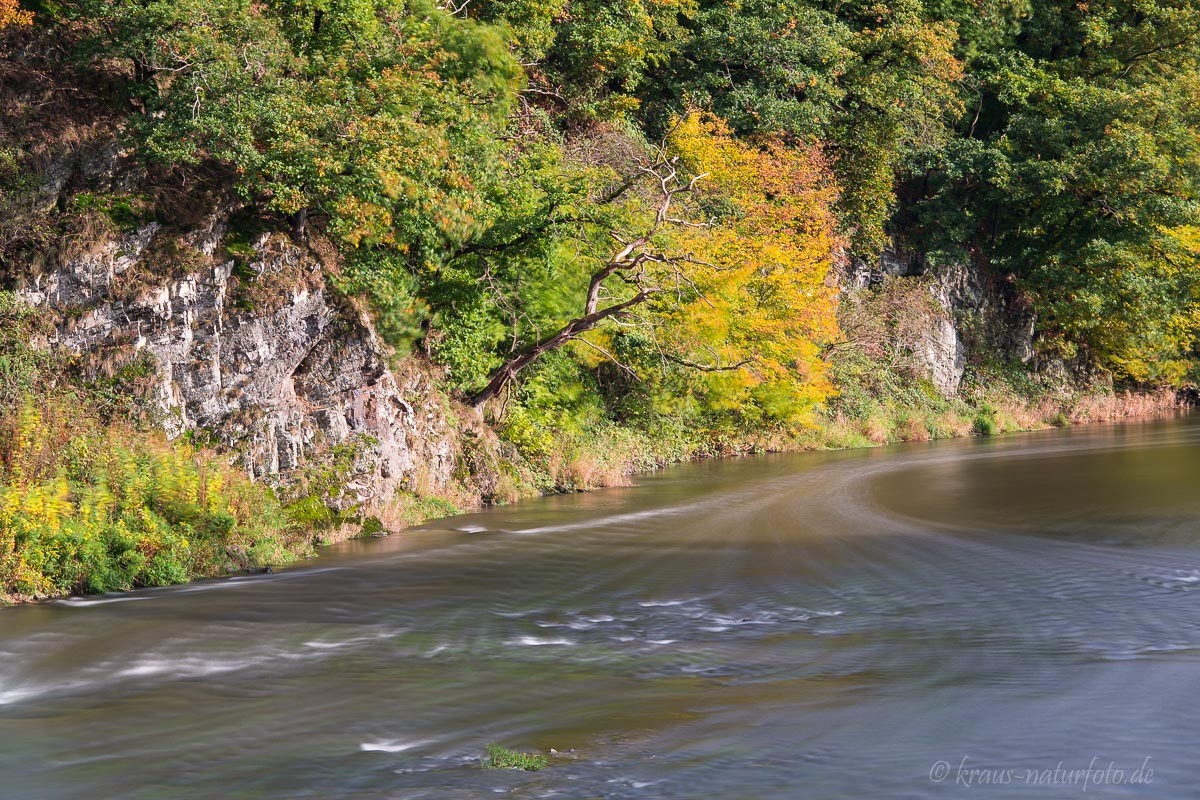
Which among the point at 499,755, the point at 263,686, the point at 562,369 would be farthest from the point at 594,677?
the point at 562,369

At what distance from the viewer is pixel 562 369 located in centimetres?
2745

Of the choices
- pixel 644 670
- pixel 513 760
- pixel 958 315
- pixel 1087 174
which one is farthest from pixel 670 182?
pixel 513 760

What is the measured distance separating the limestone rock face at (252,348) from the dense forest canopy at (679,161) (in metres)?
1.16

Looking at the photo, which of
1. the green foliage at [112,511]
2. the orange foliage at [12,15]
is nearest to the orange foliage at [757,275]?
the green foliage at [112,511]

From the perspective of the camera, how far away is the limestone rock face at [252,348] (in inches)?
679

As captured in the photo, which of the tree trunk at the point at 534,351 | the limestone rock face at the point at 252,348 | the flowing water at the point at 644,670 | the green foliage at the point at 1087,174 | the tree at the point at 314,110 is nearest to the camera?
the flowing water at the point at 644,670

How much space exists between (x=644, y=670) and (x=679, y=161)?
2748 cm

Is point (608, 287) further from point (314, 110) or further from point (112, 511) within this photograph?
point (112, 511)

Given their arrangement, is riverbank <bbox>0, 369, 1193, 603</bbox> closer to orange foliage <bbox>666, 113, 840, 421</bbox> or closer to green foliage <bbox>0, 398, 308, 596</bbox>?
green foliage <bbox>0, 398, 308, 596</bbox>

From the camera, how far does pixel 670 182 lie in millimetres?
33719

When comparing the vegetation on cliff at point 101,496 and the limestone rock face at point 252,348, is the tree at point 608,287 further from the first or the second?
the vegetation on cliff at point 101,496

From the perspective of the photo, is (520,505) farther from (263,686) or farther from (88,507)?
(263,686)

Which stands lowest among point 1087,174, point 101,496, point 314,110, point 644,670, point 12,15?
point 644,670

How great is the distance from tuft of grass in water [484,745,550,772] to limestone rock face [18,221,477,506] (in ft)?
34.6
